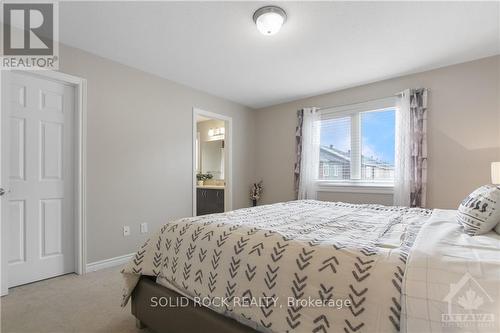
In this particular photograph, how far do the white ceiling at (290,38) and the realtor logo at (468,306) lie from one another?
6.67ft

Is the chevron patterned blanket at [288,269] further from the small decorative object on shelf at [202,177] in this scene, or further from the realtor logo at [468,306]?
the small decorative object on shelf at [202,177]

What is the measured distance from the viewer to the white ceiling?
202cm

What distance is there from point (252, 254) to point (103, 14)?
90.0 inches

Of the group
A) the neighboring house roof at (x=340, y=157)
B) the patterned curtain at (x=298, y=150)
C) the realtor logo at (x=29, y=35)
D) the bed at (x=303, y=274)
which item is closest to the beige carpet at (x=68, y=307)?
the bed at (x=303, y=274)

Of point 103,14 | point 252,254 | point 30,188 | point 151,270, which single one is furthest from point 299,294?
point 30,188

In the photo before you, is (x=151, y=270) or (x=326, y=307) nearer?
(x=326, y=307)

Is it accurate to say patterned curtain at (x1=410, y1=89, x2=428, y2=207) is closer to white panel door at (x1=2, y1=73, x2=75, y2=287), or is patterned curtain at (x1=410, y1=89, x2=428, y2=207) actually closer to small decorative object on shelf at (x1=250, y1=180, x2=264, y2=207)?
small decorative object on shelf at (x1=250, y1=180, x2=264, y2=207)

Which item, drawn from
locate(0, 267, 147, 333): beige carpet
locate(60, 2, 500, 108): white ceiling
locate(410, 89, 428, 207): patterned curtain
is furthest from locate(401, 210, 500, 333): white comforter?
locate(410, 89, 428, 207): patterned curtain

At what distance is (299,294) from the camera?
1.03 m

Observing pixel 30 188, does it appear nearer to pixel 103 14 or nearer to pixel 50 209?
pixel 50 209

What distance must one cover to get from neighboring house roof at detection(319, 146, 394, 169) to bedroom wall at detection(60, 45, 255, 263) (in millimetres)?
2090

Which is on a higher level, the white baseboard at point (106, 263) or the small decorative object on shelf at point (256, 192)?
the small decorative object on shelf at point (256, 192)

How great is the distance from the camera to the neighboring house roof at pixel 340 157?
3559 millimetres

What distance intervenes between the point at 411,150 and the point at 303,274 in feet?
9.47
